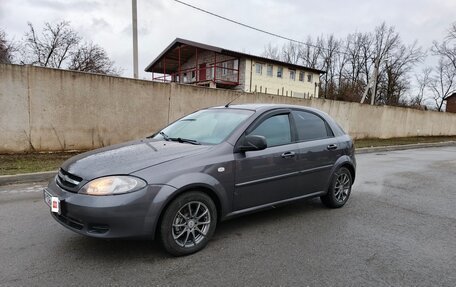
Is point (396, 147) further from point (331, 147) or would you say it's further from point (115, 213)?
point (115, 213)

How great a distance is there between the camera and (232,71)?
3281 centimetres

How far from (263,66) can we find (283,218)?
30377 mm

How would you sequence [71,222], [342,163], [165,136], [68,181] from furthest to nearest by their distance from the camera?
[342,163] < [165,136] < [68,181] < [71,222]

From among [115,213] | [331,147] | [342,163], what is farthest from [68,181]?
[342,163]

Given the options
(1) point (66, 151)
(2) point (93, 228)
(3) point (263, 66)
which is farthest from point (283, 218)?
(3) point (263, 66)

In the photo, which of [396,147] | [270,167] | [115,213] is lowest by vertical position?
[396,147]

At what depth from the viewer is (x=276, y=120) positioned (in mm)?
4340

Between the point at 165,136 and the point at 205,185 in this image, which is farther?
the point at 165,136

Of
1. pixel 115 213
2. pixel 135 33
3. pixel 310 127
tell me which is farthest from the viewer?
pixel 135 33

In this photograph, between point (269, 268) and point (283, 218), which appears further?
point (283, 218)

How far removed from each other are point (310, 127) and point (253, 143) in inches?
57.0

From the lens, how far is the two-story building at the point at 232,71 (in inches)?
1204

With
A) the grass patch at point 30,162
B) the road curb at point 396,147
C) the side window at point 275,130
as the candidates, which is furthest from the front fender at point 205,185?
the road curb at point 396,147

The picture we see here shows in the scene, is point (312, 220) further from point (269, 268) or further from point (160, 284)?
point (160, 284)
